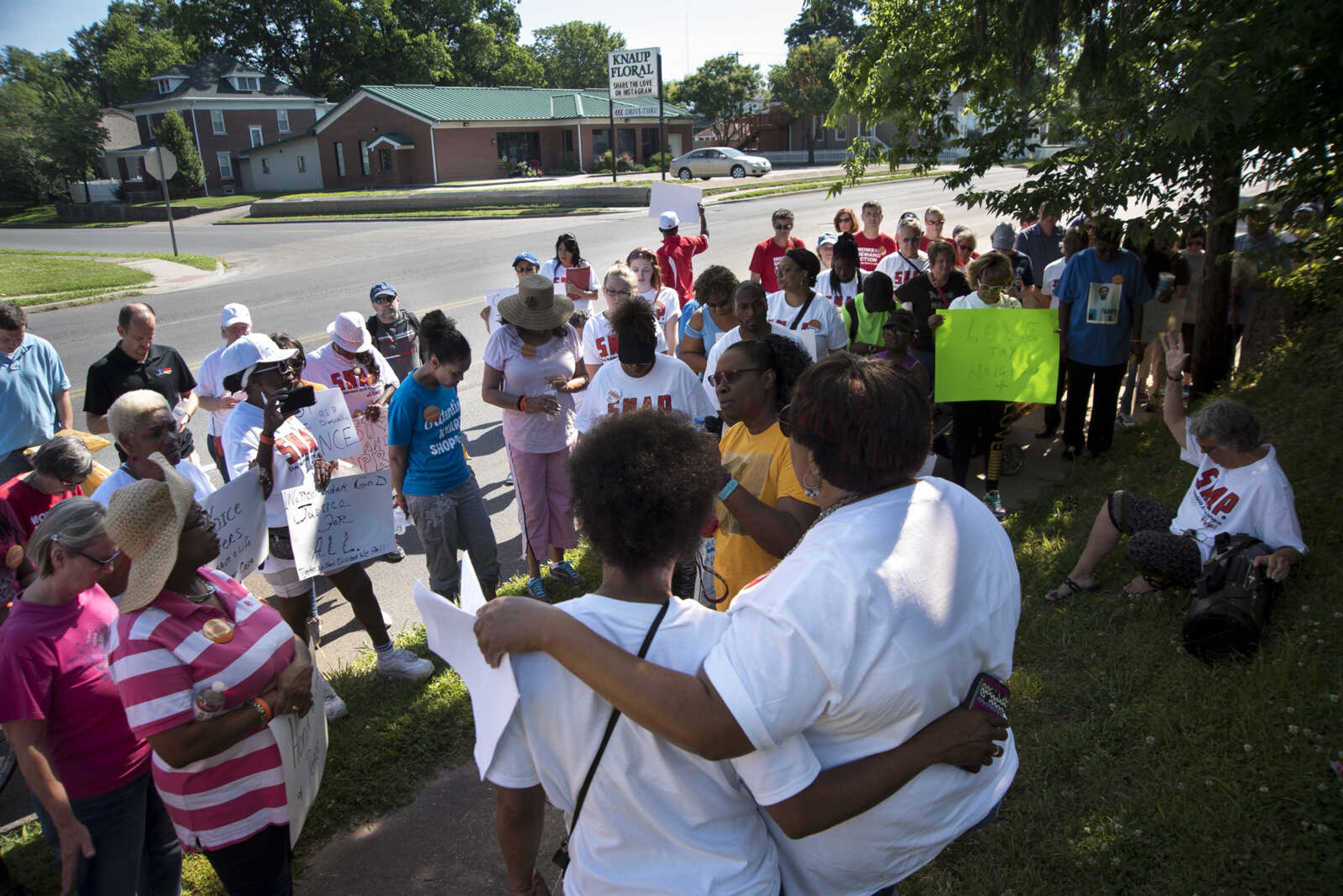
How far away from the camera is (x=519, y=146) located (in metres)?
53.8

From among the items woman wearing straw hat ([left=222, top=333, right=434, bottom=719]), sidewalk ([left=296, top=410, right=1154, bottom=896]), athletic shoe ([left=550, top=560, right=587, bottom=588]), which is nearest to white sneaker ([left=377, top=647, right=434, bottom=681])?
woman wearing straw hat ([left=222, top=333, right=434, bottom=719])

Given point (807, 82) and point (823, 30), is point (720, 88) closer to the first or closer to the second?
point (807, 82)

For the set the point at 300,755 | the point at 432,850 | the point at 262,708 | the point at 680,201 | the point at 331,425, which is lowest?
the point at 432,850

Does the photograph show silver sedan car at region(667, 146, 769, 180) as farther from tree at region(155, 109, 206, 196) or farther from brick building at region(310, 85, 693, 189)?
tree at region(155, 109, 206, 196)

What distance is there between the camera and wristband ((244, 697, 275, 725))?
2561 mm

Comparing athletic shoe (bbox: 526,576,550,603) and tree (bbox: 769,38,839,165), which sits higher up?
tree (bbox: 769,38,839,165)

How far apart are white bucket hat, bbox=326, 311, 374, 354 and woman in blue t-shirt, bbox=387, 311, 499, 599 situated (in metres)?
1.30

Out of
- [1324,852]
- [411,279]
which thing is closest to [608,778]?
[1324,852]

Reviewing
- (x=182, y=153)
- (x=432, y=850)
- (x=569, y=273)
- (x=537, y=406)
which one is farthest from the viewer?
(x=182, y=153)

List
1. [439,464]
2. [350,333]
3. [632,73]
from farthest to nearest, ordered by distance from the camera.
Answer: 1. [632,73]
2. [350,333]
3. [439,464]

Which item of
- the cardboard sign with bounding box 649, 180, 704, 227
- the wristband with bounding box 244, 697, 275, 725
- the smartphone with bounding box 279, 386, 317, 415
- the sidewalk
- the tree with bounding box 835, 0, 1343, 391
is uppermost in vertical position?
the tree with bounding box 835, 0, 1343, 391

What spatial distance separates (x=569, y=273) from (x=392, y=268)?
13376 millimetres

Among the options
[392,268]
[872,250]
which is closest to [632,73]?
[392,268]

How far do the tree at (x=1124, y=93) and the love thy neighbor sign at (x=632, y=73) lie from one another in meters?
34.1
